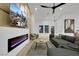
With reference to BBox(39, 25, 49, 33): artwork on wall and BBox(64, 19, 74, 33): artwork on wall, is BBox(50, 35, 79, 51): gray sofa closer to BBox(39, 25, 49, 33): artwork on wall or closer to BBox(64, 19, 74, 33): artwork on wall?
BBox(64, 19, 74, 33): artwork on wall

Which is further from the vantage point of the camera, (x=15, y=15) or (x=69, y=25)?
(x=69, y=25)

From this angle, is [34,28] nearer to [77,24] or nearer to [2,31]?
[77,24]

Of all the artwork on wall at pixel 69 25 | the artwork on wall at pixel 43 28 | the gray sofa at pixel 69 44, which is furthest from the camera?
the artwork on wall at pixel 43 28

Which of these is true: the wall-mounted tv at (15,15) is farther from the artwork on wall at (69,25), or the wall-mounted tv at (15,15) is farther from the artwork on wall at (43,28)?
the artwork on wall at (43,28)

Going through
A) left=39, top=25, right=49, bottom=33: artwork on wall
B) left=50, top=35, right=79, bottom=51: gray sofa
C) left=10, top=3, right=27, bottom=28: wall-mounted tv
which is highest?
left=10, top=3, right=27, bottom=28: wall-mounted tv

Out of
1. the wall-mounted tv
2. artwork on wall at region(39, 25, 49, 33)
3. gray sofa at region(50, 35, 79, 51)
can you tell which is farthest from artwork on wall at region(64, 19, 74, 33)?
the wall-mounted tv

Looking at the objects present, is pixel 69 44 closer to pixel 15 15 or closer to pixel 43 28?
pixel 15 15

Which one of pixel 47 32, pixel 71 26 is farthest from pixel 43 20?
pixel 71 26

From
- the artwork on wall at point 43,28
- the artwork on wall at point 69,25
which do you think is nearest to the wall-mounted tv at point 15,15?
the artwork on wall at point 69,25

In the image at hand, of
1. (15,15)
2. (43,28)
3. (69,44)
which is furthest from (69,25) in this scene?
(15,15)

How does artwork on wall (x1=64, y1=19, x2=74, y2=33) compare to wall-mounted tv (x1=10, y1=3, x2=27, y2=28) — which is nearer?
wall-mounted tv (x1=10, y1=3, x2=27, y2=28)

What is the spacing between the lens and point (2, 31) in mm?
3131

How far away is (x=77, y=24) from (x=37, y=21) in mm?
5139

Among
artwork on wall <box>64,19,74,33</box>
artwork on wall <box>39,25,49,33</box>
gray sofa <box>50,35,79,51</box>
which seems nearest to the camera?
gray sofa <box>50,35,79,51</box>
